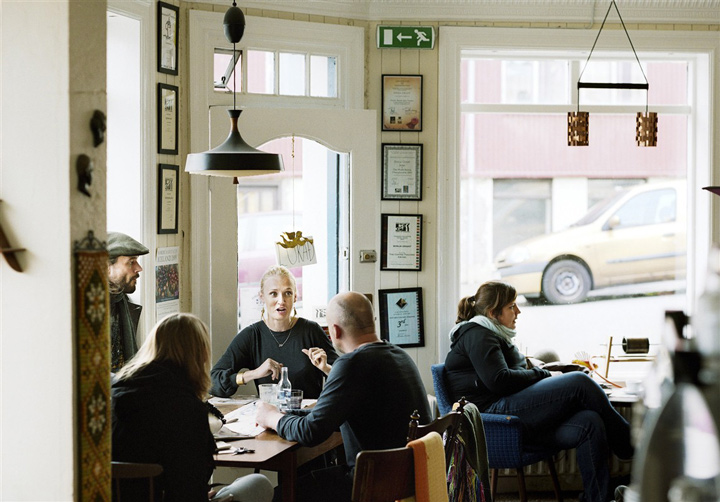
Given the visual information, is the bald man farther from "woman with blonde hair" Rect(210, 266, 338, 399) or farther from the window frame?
the window frame

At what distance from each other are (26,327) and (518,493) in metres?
3.66

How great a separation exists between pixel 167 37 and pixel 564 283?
9.61 feet

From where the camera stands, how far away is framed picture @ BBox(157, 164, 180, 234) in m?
4.54

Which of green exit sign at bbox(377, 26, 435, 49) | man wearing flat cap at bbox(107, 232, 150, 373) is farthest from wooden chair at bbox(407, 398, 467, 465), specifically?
green exit sign at bbox(377, 26, 435, 49)

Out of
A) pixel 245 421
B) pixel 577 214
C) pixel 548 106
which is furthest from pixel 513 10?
pixel 245 421

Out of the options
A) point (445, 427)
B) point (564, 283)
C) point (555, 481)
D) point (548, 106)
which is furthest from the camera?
point (564, 283)

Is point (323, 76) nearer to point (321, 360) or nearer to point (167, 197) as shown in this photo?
point (167, 197)

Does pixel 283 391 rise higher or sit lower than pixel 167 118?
lower

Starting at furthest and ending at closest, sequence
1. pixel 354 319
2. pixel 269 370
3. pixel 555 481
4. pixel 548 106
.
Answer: pixel 548 106 → pixel 555 481 → pixel 269 370 → pixel 354 319

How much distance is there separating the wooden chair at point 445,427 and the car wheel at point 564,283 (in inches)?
103

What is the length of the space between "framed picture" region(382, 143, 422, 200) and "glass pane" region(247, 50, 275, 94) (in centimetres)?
78

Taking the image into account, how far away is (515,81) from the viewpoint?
555 centimetres

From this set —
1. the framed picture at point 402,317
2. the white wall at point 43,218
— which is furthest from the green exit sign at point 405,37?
the white wall at point 43,218

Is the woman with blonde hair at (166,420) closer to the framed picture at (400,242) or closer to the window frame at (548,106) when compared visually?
the framed picture at (400,242)
